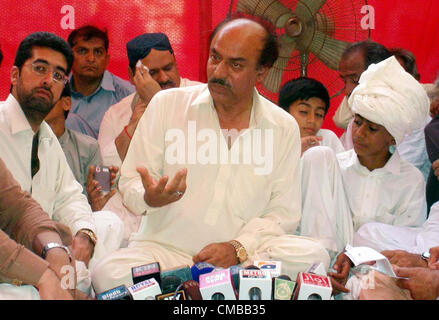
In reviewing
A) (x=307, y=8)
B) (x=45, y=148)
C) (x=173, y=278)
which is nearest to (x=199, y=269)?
(x=173, y=278)

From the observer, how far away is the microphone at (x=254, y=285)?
7.31 feet

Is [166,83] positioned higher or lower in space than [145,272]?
higher

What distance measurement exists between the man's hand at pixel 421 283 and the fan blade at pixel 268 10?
1.54m

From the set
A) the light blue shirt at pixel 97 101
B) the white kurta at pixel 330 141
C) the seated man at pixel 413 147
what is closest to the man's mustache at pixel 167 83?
the light blue shirt at pixel 97 101

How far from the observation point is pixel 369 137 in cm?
297

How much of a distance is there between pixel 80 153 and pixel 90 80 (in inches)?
22.1

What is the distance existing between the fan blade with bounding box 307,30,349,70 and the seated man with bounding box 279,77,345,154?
182mm

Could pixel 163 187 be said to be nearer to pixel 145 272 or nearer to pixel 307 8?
pixel 145 272

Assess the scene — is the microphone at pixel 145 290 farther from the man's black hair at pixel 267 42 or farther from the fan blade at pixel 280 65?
the fan blade at pixel 280 65

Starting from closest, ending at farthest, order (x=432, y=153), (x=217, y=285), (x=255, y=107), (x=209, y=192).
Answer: (x=217, y=285), (x=209, y=192), (x=255, y=107), (x=432, y=153)

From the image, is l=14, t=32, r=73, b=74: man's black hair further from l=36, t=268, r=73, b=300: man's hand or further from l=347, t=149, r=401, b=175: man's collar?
l=347, t=149, r=401, b=175: man's collar

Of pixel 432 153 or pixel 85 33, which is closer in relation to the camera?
pixel 432 153

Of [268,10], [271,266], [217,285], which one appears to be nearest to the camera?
[217,285]
